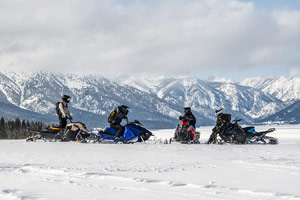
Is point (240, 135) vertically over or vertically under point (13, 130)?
under

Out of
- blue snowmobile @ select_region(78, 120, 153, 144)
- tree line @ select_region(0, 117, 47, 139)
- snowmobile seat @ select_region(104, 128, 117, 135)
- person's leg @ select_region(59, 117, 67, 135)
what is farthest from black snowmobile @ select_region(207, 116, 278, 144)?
tree line @ select_region(0, 117, 47, 139)

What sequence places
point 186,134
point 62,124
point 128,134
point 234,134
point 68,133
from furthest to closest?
point 62,124 → point 186,134 → point 68,133 → point 234,134 → point 128,134

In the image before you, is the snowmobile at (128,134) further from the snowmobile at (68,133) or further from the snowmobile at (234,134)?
the snowmobile at (234,134)

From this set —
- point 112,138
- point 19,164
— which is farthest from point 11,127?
point 19,164

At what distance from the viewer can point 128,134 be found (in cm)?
1906

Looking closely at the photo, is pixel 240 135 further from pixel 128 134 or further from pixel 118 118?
pixel 118 118

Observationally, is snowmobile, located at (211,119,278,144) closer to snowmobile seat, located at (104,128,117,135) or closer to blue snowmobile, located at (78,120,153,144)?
blue snowmobile, located at (78,120,153,144)

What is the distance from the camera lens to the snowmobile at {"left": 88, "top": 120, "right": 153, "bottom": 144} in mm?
19062

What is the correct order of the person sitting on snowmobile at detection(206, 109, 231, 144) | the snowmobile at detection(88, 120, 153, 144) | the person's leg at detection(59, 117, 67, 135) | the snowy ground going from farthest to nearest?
the person's leg at detection(59, 117, 67, 135), the person sitting on snowmobile at detection(206, 109, 231, 144), the snowmobile at detection(88, 120, 153, 144), the snowy ground

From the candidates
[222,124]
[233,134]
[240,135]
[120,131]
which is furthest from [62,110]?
[240,135]

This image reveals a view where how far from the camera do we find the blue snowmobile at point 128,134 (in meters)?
19.1

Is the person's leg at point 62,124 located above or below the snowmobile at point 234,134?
above

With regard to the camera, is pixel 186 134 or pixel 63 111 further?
pixel 186 134

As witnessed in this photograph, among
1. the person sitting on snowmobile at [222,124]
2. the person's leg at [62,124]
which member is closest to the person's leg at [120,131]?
the person's leg at [62,124]
